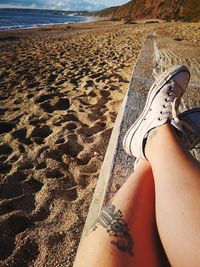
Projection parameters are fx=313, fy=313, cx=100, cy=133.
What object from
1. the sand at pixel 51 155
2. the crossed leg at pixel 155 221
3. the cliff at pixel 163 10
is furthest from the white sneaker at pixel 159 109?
the cliff at pixel 163 10

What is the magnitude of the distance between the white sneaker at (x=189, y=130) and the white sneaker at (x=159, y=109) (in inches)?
2.0

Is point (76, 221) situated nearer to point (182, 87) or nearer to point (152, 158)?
point (152, 158)

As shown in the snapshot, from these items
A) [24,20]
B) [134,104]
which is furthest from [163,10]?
[134,104]

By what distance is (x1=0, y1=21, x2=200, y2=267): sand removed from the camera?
1.47 metres

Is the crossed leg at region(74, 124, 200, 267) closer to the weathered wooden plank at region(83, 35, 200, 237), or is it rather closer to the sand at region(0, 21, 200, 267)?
the weathered wooden plank at region(83, 35, 200, 237)

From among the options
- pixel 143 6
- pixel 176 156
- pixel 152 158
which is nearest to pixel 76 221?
pixel 152 158

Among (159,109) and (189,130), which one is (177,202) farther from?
(159,109)

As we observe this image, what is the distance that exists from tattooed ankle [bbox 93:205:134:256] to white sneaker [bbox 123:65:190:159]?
0.43m

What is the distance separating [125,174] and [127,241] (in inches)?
25.3

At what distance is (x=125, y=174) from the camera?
1.62 meters

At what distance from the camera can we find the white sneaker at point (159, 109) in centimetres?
155

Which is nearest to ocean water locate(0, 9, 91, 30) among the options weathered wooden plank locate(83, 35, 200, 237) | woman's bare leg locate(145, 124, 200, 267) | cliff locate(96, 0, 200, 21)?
cliff locate(96, 0, 200, 21)

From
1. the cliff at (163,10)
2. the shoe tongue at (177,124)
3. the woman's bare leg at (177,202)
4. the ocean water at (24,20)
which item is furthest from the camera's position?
the ocean water at (24,20)

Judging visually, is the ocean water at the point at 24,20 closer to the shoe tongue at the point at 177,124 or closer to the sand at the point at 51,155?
the sand at the point at 51,155
